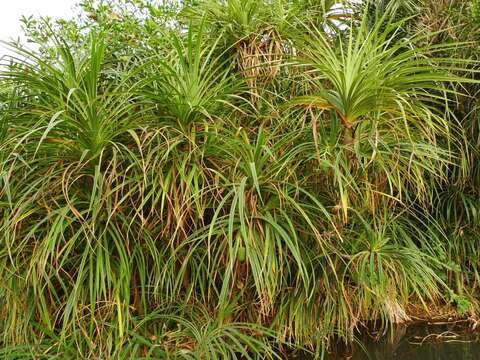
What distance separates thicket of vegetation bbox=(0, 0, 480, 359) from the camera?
7.02 ft

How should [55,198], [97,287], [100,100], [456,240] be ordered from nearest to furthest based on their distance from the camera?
[97,287]
[55,198]
[100,100]
[456,240]

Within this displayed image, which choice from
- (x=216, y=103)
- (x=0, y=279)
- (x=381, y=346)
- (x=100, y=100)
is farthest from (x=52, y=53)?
(x=381, y=346)

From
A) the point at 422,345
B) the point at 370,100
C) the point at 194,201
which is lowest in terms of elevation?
the point at 422,345

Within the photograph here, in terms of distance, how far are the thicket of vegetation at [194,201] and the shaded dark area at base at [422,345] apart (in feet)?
0.61

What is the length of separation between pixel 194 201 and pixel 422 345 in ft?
5.13

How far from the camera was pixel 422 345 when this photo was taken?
2.81m

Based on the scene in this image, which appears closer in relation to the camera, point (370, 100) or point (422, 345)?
point (370, 100)

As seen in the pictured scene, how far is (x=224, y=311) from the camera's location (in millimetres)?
2291

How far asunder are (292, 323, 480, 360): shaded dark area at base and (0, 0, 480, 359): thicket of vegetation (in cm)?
19

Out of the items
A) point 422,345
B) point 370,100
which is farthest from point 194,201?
point 422,345

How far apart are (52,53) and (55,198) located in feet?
2.41

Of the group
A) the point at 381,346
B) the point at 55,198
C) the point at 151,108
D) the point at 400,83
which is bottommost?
the point at 381,346

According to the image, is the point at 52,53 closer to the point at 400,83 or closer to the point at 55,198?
the point at 55,198

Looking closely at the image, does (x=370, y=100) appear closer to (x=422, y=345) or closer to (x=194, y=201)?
(x=194, y=201)
